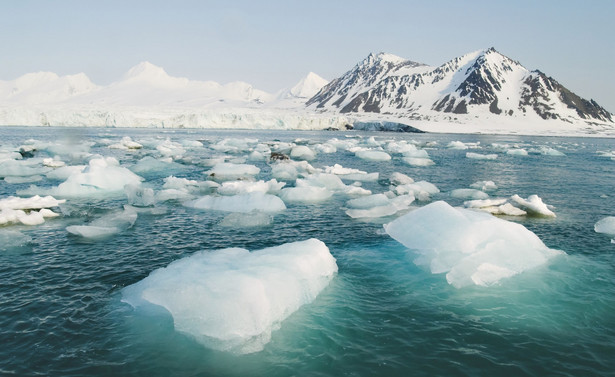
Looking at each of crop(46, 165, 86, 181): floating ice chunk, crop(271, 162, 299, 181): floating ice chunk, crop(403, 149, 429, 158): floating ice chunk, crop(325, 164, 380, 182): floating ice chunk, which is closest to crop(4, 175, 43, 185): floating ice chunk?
crop(46, 165, 86, 181): floating ice chunk

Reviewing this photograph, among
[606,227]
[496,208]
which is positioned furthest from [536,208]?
[606,227]

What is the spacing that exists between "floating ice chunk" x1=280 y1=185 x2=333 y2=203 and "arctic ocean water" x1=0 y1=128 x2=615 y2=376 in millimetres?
5362

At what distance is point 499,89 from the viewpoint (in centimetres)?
16662

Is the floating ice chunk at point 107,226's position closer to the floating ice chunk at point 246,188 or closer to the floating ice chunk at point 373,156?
the floating ice chunk at point 246,188

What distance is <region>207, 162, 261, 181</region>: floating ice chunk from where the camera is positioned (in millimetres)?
26047

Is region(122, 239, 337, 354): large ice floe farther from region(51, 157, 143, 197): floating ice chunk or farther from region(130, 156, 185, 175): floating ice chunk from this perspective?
region(130, 156, 185, 175): floating ice chunk

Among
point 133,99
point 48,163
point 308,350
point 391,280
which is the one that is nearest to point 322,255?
point 391,280

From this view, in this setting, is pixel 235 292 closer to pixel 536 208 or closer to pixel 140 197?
pixel 140 197

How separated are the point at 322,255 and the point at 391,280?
1.93 m

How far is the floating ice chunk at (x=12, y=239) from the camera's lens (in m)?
11.7

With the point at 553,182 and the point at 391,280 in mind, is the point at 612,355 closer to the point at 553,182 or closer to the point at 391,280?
the point at 391,280

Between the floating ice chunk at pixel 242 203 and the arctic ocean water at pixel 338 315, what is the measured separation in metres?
2.71

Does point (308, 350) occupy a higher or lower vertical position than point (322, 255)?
lower

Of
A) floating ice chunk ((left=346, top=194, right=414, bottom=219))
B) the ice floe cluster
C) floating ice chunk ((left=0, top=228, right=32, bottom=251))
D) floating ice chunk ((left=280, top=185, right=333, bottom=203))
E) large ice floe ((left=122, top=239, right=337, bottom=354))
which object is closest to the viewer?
large ice floe ((left=122, top=239, right=337, bottom=354))
